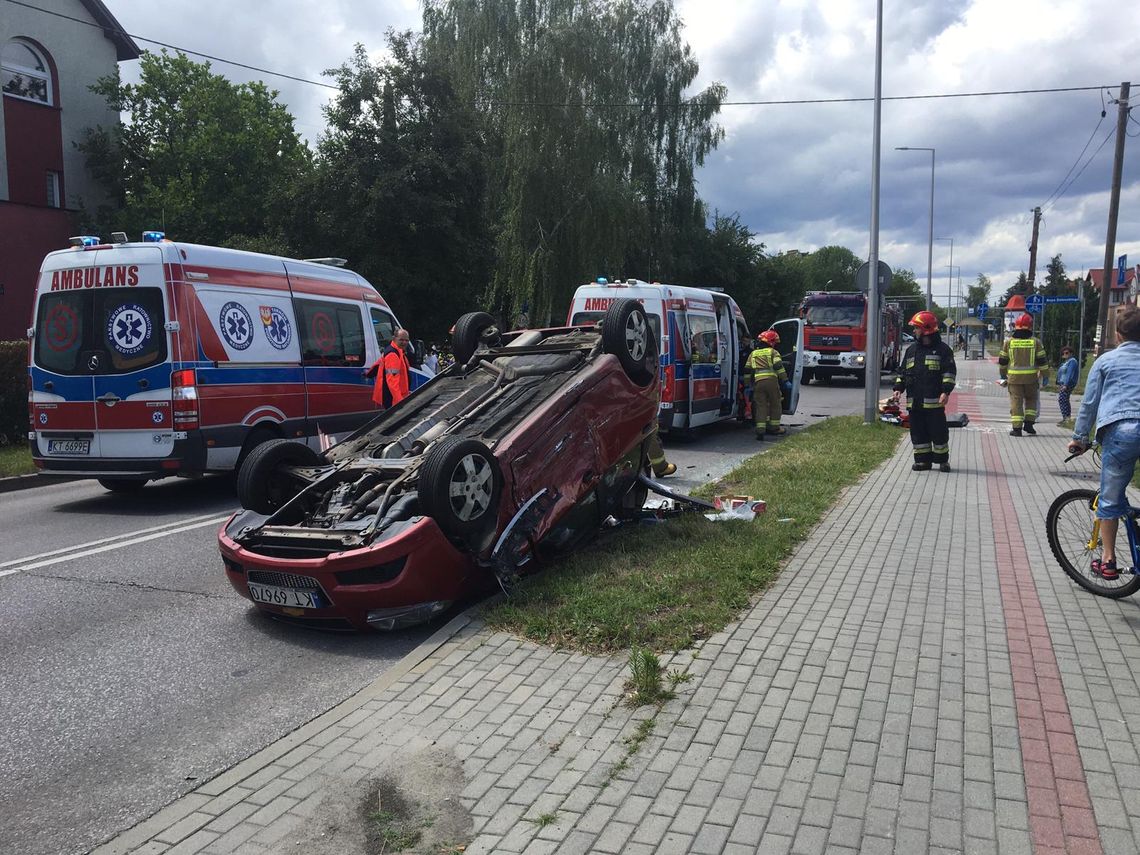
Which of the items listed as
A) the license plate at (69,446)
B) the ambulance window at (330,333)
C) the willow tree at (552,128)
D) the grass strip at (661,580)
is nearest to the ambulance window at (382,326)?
the ambulance window at (330,333)

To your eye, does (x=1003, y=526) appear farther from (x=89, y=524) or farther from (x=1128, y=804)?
(x=89, y=524)

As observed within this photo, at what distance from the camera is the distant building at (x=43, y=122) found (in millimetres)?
25234

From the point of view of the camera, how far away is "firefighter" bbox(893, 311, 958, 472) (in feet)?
35.0

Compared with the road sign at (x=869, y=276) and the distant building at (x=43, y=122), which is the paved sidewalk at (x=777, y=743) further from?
the distant building at (x=43, y=122)

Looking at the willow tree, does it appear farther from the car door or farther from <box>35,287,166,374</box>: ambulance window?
<box>35,287,166,374</box>: ambulance window

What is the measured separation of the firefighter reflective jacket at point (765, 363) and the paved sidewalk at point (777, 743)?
9.44 metres

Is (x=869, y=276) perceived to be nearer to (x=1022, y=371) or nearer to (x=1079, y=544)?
(x=1022, y=371)

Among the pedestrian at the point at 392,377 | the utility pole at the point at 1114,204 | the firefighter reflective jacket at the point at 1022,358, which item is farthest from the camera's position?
the utility pole at the point at 1114,204

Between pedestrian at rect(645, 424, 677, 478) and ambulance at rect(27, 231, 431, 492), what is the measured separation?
338cm

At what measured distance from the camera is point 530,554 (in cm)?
614

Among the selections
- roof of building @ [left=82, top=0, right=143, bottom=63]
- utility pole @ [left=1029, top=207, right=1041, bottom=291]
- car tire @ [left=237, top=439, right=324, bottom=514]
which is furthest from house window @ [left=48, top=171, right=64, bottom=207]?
utility pole @ [left=1029, top=207, right=1041, bottom=291]

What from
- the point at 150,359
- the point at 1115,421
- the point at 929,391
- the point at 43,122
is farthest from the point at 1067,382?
the point at 43,122

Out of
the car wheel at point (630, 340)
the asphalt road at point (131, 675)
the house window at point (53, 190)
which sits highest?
the house window at point (53, 190)

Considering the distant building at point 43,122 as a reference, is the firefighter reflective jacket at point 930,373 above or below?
below
